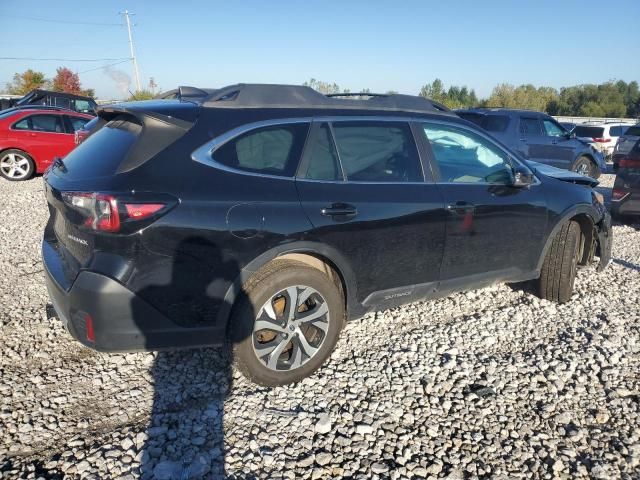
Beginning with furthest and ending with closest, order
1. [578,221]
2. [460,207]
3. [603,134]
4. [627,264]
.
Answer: [603,134] < [627,264] < [578,221] < [460,207]

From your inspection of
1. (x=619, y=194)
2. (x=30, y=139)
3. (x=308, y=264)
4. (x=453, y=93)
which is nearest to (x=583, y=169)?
(x=619, y=194)

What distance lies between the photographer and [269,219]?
2.72 meters

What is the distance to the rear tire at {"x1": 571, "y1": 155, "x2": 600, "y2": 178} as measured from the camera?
1151cm

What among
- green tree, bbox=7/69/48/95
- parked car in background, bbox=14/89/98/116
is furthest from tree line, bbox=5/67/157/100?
parked car in background, bbox=14/89/98/116

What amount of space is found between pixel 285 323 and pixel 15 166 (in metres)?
10.0

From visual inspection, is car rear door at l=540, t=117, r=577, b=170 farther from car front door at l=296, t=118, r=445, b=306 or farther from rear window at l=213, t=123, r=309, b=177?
rear window at l=213, t=123, r=309, b=177

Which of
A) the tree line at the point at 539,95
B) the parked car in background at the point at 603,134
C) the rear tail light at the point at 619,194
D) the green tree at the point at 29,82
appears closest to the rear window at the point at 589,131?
the parked car in background at the point at 603,134

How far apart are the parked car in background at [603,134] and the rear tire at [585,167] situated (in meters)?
7.28

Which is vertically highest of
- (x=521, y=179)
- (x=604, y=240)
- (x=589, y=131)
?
(x=589, y=131)

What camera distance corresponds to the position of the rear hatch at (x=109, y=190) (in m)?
2.40

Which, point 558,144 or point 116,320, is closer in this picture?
point 116,320

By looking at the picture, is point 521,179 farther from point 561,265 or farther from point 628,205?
point 628,205

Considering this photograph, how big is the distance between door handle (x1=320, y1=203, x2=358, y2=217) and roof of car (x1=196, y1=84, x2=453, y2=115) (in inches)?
28.4

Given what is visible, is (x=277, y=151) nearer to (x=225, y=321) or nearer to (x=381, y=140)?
(x=381, y=140)
